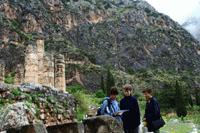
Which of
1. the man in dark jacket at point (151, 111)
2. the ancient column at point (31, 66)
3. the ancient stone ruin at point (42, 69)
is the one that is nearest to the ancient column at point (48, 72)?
the ancient stone ruin at point (42, 69)

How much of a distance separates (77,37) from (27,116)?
397ft

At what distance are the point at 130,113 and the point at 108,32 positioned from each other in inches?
5060

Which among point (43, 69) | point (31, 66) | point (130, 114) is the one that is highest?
point (31, 66)

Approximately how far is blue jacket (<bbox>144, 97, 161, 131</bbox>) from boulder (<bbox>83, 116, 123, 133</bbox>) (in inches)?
75.7

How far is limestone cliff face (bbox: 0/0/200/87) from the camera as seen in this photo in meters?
116

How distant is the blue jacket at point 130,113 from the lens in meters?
10.3

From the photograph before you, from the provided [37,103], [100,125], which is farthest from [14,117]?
[37,103]

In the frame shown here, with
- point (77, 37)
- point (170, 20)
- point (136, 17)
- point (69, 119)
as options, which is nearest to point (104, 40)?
point (77, 37)

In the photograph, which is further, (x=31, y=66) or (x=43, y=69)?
(x=43, y=69)

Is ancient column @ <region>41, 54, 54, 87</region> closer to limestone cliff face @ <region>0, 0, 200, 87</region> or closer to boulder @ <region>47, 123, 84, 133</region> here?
boulder @ <region>47, 123, 84, 133</region>

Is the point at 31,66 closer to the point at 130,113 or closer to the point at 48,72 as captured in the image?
the point at 48,72

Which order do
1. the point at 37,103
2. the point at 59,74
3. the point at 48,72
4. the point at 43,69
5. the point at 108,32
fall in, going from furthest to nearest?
the point at 108,32, the point at 59,74, the point at 43,69, the point at 48,72, the point at 37,103

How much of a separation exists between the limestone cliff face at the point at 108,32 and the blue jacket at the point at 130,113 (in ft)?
315

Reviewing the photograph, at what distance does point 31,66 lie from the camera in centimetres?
2895
